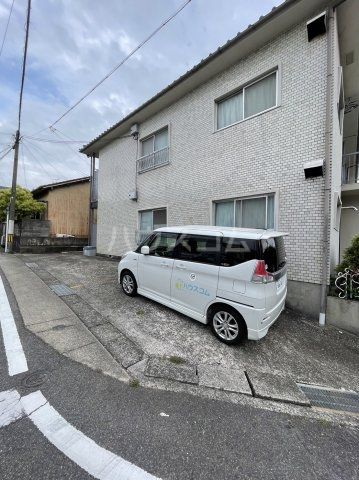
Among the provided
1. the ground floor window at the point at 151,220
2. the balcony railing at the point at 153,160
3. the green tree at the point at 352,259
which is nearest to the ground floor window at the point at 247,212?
the green tree at the point at 352,259

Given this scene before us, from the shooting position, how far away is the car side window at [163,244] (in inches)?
181

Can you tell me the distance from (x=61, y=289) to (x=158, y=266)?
2.86 meters

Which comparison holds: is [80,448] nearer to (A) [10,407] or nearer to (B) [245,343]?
(A) [10,407]

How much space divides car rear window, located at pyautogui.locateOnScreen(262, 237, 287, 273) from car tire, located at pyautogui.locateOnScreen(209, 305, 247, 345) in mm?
881

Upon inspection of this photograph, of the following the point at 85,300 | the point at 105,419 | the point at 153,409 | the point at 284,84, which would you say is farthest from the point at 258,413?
the point at 284,84

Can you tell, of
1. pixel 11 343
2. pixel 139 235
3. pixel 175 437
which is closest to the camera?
pixel 175 437

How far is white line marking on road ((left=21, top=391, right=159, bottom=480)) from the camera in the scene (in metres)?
1.71

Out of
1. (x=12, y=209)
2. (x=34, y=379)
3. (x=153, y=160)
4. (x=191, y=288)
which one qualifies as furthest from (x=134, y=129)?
(x=34, y=379)

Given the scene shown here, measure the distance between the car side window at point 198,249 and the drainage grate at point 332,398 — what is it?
6.58ft

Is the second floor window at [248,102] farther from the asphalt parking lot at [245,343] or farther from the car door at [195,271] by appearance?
the asphalt parking lot at [245,343]

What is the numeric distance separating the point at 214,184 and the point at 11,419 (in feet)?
21.1

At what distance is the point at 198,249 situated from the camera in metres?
4.15

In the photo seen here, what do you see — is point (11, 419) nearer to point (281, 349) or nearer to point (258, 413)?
point (258, 413)

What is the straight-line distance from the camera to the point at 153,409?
7.69 feet
